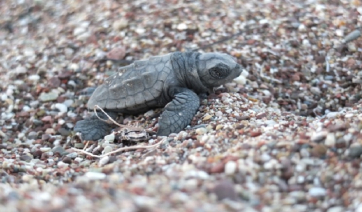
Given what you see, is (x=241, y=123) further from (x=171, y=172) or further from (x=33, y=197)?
(x=33, y=197)

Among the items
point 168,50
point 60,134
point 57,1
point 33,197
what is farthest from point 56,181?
point 57,1

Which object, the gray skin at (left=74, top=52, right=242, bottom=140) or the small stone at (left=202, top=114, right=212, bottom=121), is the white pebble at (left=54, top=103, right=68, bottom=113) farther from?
the small stone at (left=202, top=114, right=212, bottom=121)

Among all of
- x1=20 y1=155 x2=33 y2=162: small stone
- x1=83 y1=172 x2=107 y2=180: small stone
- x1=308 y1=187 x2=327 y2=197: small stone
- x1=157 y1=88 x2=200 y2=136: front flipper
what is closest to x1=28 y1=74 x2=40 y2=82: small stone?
x1=20 y1=155 x2=33 y2=162: small stone

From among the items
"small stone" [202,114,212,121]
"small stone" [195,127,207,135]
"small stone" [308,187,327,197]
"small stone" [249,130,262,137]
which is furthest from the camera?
"small stone" [202,114,212,121]

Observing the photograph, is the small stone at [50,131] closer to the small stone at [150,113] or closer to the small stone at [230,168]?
the small stone at [150,113]

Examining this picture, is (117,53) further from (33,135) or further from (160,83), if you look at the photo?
(33,135)

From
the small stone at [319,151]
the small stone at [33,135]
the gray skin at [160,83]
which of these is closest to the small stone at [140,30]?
the gray skin at [160,83]
